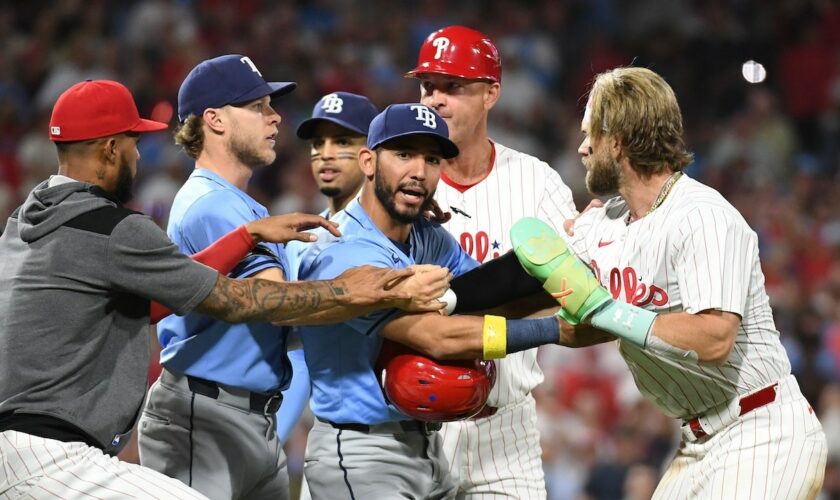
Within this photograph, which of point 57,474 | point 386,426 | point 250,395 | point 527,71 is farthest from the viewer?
point 527,71

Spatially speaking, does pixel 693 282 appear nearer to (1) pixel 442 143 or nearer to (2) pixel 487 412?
(1) pixel 442 143

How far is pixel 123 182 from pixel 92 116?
25cm

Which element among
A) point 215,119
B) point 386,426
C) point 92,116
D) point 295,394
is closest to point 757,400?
point 386,426

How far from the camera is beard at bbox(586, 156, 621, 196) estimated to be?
Result: 14.2 ft

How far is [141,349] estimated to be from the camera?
3943mm

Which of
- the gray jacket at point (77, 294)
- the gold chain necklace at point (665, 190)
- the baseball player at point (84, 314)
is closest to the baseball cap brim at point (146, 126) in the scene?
the baseball player at point (84, 314)

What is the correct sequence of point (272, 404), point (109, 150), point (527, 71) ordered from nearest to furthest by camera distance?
point (109, 150) < point (272, 404) < point (527, 71)

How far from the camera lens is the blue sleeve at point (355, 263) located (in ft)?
13.6

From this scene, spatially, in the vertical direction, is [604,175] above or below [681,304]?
above

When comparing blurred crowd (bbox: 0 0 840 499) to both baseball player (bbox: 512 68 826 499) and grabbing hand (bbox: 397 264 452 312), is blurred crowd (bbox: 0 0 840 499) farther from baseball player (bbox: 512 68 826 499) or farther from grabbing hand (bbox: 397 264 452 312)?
grabbing hand (bbox: 397 264 452 312)

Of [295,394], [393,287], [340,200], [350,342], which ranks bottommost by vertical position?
[295,394]

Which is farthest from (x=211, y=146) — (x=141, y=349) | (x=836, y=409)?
(x=836, y=409)

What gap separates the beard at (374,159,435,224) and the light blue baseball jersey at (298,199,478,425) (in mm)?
92

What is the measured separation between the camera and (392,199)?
170 inches
